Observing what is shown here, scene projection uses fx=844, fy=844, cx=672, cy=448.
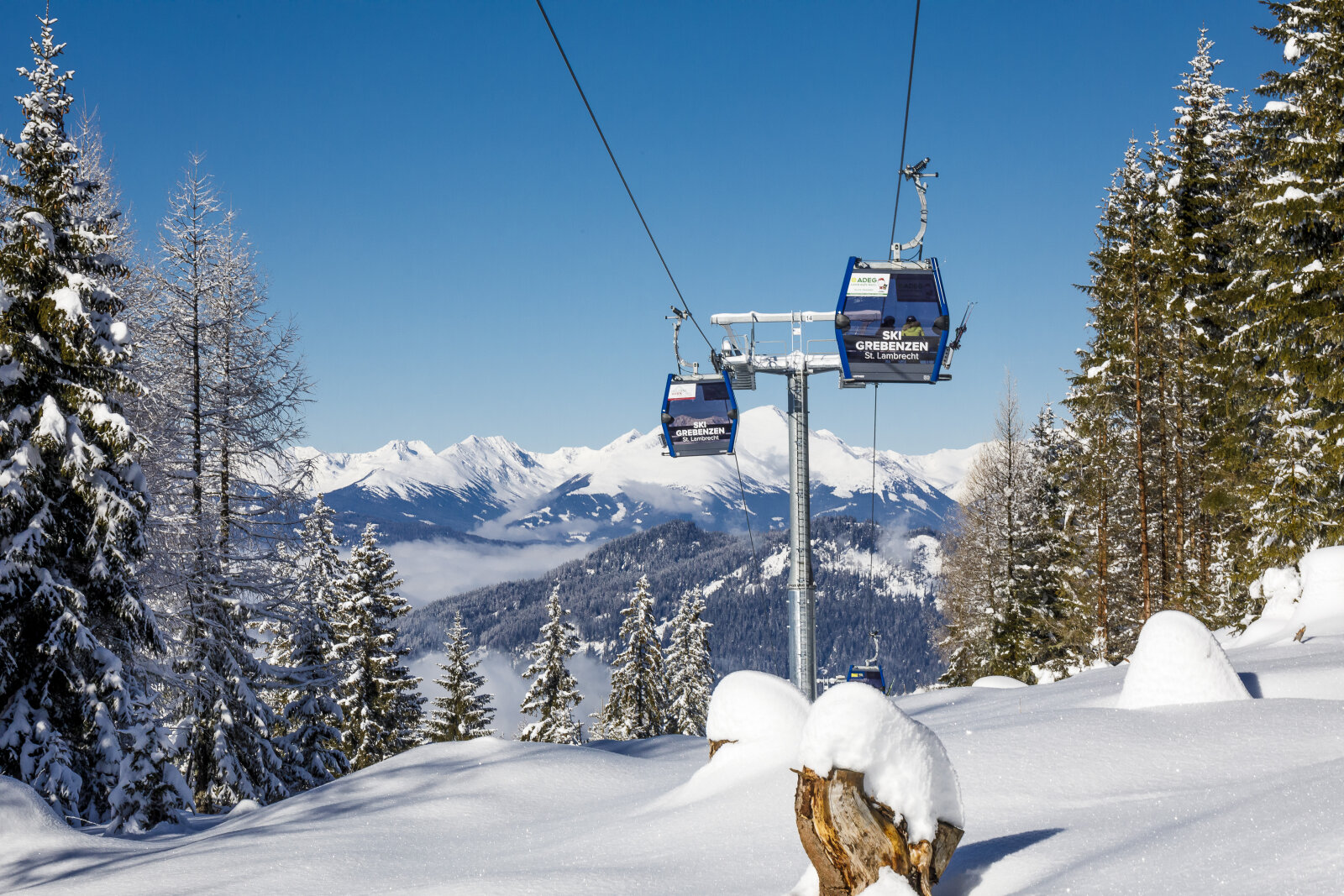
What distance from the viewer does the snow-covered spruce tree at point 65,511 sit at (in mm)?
12305

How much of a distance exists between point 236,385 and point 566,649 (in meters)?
21.8

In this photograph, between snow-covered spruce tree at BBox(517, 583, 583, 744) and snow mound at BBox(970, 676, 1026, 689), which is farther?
snow-covered spruce tree at BBox(517, 583, 583, 744)

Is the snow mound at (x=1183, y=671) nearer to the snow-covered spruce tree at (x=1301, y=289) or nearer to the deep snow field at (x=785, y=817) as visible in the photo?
the deep snow field at (x=785, y=817)

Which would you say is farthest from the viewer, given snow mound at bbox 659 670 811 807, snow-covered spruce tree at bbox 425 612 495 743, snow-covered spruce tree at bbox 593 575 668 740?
snow-covered spruce tree at bbox 593 575 668 740

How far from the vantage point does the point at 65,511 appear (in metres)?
12.9

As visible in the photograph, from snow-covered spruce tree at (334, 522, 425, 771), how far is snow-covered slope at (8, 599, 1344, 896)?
18612 mm

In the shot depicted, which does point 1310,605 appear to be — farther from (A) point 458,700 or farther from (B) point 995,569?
(A) point 458,700

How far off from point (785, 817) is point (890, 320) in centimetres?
1078

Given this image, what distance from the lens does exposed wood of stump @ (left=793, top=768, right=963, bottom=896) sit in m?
4.42

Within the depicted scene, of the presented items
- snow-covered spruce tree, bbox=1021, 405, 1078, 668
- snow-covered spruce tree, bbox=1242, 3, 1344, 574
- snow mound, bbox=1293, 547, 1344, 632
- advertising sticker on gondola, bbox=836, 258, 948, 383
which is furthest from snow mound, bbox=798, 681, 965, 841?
snow-covered spruce tree, bbox=1021, 405, 1078, 668

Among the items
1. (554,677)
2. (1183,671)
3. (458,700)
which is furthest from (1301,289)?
(458,700)

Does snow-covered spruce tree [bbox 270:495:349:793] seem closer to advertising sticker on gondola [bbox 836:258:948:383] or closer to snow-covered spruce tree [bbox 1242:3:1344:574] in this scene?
advertising sticker on gondola [bbox 836:258:948:383]

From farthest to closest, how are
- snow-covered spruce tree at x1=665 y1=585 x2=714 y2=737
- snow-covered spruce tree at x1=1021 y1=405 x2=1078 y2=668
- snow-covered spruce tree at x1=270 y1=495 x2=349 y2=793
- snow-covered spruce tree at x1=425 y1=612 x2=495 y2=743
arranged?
snow-covered spruce tree at x1=665 y1=585 x2=714 y2=737
snow-covered spruce tree at x1=425 y1=612 x2=495 y2=743
snow-covered spruce tree at x1=1021 y1=405 x2=1078 y2=668
snow-covered spruce tree at x1=270 y1=495 x2=349 y2=793

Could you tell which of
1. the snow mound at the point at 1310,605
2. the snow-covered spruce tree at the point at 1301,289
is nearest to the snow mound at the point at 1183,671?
the snow mound at the point at 1310,605
